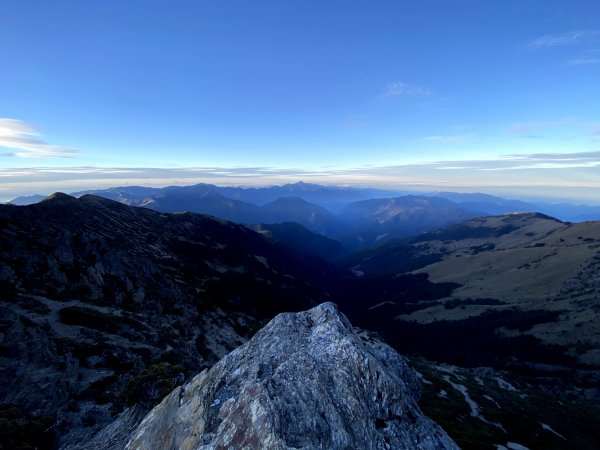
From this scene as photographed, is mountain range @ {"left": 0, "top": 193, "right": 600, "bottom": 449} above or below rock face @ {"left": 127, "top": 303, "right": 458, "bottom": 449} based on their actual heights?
below

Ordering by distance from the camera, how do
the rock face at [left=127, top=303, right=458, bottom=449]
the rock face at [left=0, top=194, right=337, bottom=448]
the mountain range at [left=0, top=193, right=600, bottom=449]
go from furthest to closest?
the mountain range at [left=0, top=193, right=600, bottom=449] < the rock face at [left=0, top=194, right=337, bottom=448] < the rock face at [left=127, top=303, right=458, bottom=449]

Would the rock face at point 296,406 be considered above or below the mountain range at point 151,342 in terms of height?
above

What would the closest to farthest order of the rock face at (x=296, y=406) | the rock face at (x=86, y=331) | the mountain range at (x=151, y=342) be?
the rock face at (x=296, y=406)
the rock face at (x=86, y=331)
the mountain range at (x=151, y=342)

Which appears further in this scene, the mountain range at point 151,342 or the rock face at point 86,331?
the mountain range at point 151,342

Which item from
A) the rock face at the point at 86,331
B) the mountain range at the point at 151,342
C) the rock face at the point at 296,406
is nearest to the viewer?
the rock face at the point at 296,406

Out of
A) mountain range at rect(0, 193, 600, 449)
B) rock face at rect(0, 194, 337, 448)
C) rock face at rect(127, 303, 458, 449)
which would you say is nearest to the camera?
rock face at rect(127, 303, 458, 449)

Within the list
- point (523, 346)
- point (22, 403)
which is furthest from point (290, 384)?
point (523, 346)

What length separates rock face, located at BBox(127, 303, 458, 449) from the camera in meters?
16.0

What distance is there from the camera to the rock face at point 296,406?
16.0 meters

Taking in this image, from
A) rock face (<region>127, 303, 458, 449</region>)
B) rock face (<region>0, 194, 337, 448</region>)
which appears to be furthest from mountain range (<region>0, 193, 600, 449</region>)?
rock face (<region>127, 303, 458, 449</region>)

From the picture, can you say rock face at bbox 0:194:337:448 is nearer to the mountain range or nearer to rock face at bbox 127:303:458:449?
the mountain range

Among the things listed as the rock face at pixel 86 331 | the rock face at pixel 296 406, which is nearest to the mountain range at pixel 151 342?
the rock face at pixel 86 331

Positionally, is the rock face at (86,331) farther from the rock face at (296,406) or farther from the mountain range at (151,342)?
the rock face at (296,406)

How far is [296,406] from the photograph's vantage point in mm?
16969
